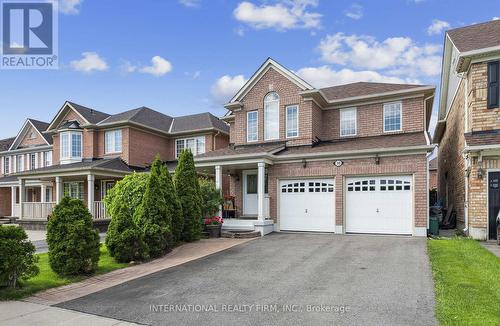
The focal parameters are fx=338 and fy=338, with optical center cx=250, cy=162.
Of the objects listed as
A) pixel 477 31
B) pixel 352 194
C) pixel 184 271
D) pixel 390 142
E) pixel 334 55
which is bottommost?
pixel 184 271

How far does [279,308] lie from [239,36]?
16.0m

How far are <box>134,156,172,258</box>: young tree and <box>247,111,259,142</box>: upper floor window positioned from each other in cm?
733

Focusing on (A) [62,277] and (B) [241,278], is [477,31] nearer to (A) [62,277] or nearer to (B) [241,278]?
(B) [241,278]

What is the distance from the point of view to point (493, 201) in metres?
11.6

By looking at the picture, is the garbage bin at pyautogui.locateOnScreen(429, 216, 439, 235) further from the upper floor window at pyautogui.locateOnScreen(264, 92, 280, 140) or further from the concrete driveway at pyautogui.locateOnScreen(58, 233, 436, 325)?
the upper floor window at pyautogui.locateOnScreen(264, 92, 280, 140)

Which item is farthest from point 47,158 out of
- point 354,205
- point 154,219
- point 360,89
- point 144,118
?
point 354,205

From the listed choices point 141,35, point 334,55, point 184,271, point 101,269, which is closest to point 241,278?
point 184,271

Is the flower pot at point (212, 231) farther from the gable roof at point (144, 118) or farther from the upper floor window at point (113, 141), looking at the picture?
the upper floor window at point (113, 141)

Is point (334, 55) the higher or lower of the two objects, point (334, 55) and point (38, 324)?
the higher

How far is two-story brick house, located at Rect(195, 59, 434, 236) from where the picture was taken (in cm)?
1328

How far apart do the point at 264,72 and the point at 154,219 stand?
392 inches

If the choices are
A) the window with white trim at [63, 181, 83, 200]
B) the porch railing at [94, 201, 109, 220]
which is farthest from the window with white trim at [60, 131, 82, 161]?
the porch railing at [94, 201, 109, 220]

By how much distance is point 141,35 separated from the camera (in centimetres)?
1642

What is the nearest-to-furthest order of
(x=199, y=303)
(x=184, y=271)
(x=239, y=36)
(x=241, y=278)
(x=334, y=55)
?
(x=199, y=303), (x=241, y=278), (x=184, y=271), (x=239, y=36), (x=334, y=55)
